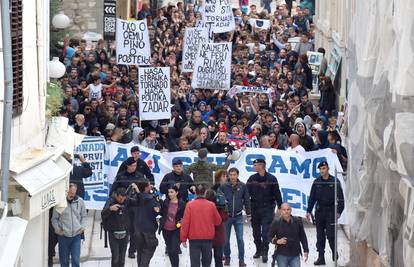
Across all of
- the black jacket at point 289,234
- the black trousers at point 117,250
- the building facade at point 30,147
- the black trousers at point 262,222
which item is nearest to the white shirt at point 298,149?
the black trousers at point 262,222

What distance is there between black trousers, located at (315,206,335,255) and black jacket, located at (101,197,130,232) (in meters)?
2.62

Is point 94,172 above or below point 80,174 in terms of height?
below

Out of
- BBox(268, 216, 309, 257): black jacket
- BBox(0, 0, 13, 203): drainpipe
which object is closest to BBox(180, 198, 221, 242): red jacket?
BBox(268, 216, 309, 257): black jacket

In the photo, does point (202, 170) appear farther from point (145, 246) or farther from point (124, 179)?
point (145, 246)

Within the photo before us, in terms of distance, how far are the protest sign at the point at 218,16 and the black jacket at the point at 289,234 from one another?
1662 cm

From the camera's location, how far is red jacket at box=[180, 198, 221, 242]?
19.8 m

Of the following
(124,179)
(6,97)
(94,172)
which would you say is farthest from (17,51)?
(94,172)

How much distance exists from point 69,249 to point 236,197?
2289 millimetres

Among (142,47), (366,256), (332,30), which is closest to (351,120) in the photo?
(366,256)

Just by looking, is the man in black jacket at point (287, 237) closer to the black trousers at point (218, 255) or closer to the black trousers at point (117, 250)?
the black trousers at point (218, 255)

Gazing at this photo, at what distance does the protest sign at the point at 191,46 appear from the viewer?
31500 mm

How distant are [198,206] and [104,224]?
57.3 inches

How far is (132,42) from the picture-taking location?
29.9 metres

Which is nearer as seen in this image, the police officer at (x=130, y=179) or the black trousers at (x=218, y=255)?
the black trousers at (x=218, y=255)
